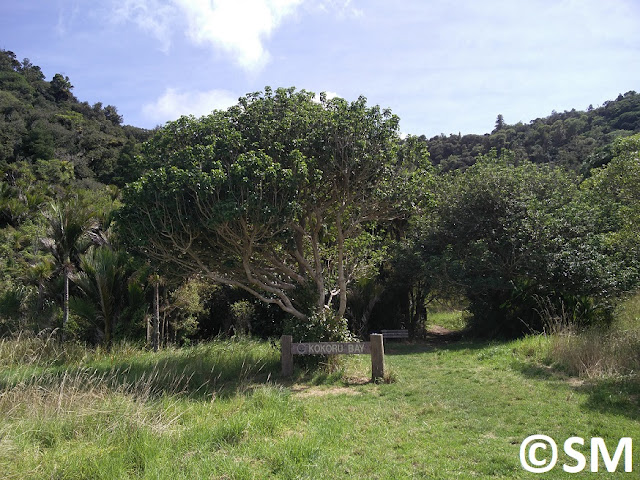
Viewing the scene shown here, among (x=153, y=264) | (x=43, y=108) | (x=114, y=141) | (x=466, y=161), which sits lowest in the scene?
(x=153, y=264)

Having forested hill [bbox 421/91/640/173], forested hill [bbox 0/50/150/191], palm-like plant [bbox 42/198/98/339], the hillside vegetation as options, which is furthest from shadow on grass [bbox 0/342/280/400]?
forested hill [bbox 421/91/640/173]

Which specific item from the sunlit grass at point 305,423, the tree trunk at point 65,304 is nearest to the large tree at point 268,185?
the sunlit grass at point 305,423

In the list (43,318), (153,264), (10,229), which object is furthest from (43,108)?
(153,264)

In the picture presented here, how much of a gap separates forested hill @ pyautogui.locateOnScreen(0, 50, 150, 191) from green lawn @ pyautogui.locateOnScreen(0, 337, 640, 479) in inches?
1169

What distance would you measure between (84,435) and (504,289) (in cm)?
1330

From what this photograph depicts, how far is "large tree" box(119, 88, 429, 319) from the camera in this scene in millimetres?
9023

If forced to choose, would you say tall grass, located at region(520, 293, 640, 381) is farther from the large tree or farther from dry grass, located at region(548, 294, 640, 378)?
the large tree

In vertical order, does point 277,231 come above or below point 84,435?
above

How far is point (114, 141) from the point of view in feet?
185

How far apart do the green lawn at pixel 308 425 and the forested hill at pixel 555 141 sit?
35.1 meters

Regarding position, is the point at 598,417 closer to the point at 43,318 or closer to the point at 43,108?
the point at 43,318

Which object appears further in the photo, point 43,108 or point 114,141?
point 43,108

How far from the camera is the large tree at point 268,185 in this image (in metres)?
9.02

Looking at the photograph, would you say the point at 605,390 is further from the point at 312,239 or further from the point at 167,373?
the point at 167,373
